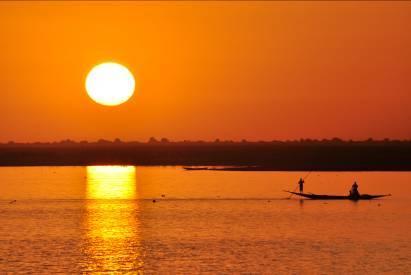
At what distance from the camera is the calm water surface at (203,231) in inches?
1817

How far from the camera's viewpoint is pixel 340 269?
44250 millimetres

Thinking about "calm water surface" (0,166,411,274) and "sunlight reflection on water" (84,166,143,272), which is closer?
"calm water surface" (0,166,411,274)

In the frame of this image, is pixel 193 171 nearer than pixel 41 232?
No

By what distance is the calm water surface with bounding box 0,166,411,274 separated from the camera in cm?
4616

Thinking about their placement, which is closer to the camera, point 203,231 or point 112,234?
point 112,234

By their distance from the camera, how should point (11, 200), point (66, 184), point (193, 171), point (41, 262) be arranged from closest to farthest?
1. point (41, 262)
2. point (11, 200)
3. point (66, 184)
4. point (193, 171)

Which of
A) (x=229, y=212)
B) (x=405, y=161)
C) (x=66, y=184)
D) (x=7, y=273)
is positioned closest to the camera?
(x=7, y=273)

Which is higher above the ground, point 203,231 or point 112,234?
point 203,231

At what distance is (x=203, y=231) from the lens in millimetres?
62000

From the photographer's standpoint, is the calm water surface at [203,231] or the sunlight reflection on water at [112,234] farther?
the sunlight reflection on water at [112,234]

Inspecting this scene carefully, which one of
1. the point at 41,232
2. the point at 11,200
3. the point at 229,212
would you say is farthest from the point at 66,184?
the point at 41,232

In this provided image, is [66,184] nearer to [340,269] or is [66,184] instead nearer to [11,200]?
[11,200]

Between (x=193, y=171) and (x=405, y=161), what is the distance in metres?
43.0

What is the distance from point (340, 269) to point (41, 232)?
25.2 metres
